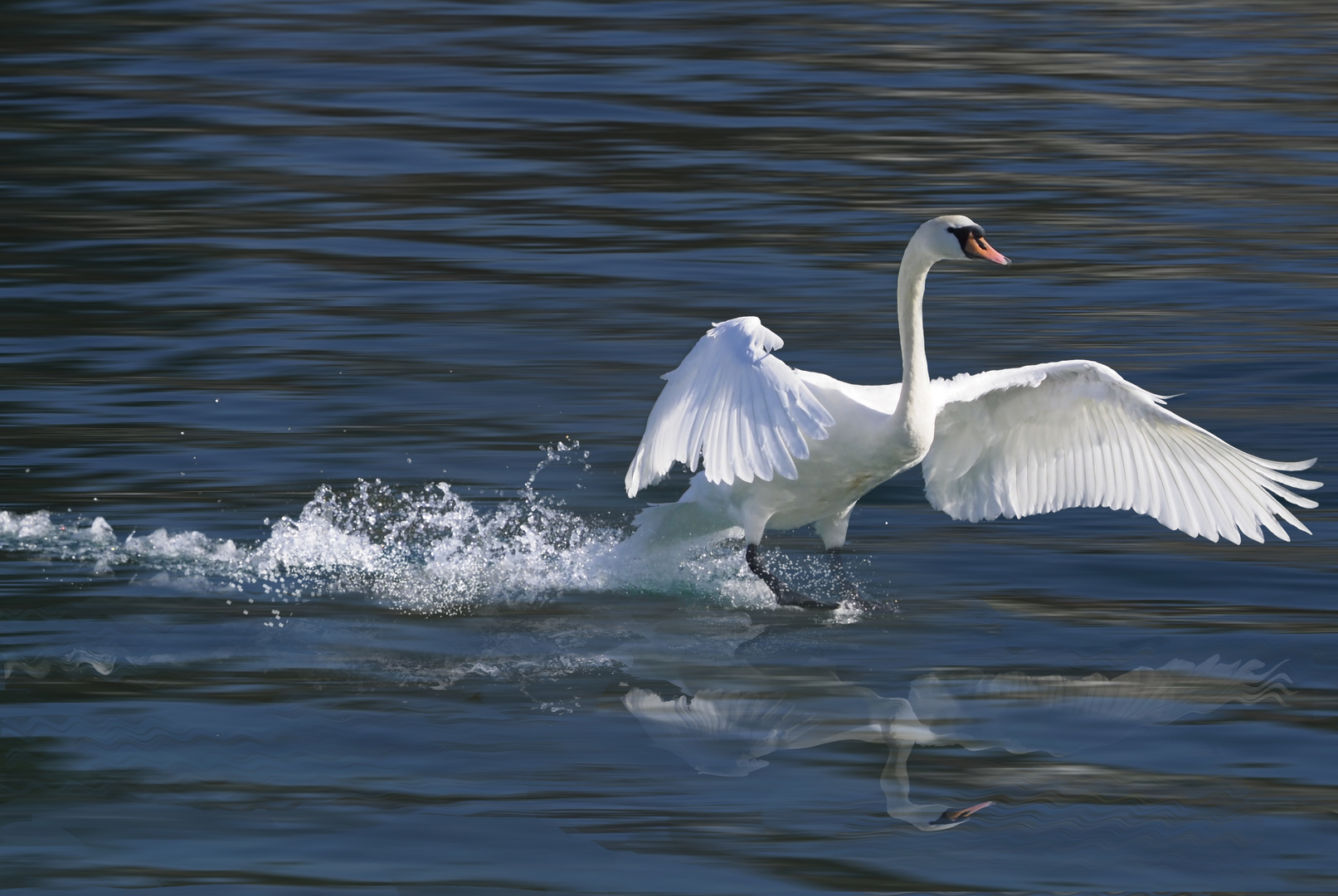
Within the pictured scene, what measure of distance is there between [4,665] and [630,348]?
6063 mm

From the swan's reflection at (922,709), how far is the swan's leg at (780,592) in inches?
37.7

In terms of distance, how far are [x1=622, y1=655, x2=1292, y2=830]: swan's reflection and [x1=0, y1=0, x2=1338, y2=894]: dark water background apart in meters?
0.04

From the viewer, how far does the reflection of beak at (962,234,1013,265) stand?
825 centimetres

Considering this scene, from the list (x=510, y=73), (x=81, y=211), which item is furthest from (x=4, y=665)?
(x=510, y=73)

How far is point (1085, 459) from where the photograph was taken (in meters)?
8.96

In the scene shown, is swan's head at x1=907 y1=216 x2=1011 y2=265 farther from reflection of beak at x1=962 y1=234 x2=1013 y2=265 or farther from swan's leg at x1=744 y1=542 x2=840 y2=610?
swan's leg at x1=744 y1=542 x2=840 y2=610

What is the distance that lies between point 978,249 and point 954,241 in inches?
4.6

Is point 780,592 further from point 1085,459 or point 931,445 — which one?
point 1085,459

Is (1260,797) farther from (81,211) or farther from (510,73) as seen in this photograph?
(510,73)

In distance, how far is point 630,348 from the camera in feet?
42.0

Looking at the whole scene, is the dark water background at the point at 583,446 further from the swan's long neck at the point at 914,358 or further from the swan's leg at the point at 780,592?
the swan's long neck at the point at 914,358

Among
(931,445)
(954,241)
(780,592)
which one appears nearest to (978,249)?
(954,241)

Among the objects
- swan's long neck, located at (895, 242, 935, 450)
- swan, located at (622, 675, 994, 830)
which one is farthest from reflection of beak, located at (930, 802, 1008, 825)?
swan's long neck, located at (895, 242, 935, 450)

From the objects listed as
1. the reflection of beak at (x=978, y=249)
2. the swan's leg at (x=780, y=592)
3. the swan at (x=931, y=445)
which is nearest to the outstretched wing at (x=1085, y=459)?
the swan at (x=931, y=445)
